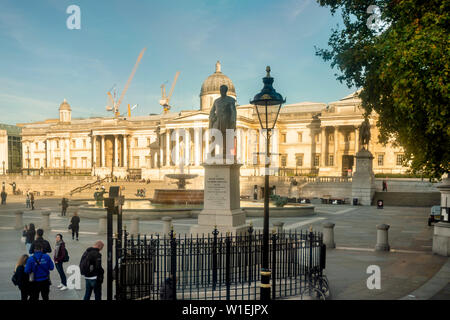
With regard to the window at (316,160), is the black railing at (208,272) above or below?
below

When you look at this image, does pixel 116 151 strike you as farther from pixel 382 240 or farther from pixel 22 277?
pixel 22 277

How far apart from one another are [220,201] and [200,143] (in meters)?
66.4

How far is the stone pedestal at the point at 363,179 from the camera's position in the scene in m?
38.6

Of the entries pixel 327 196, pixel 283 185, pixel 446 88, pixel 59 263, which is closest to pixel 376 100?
pixel 446 88

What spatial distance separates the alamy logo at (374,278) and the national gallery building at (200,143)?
4297 centimetres

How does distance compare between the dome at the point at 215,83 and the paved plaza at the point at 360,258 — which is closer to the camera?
the paved plaza at the point at 360,258

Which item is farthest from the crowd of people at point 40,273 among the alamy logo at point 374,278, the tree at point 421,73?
the tree at point 421,73

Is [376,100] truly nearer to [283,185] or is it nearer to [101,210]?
[101,210]

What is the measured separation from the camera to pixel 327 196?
4284 cm

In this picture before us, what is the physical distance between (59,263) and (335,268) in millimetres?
8173

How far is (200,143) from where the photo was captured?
76.6 metres

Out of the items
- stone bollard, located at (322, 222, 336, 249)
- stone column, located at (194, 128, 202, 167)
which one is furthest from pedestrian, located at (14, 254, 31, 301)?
stone column, located at (194, 128, 202, 167)

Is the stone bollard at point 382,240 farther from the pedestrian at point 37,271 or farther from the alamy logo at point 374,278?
the pedestrian at point 37,271

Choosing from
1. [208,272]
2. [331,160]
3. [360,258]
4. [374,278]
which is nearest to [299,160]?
[331,160]
